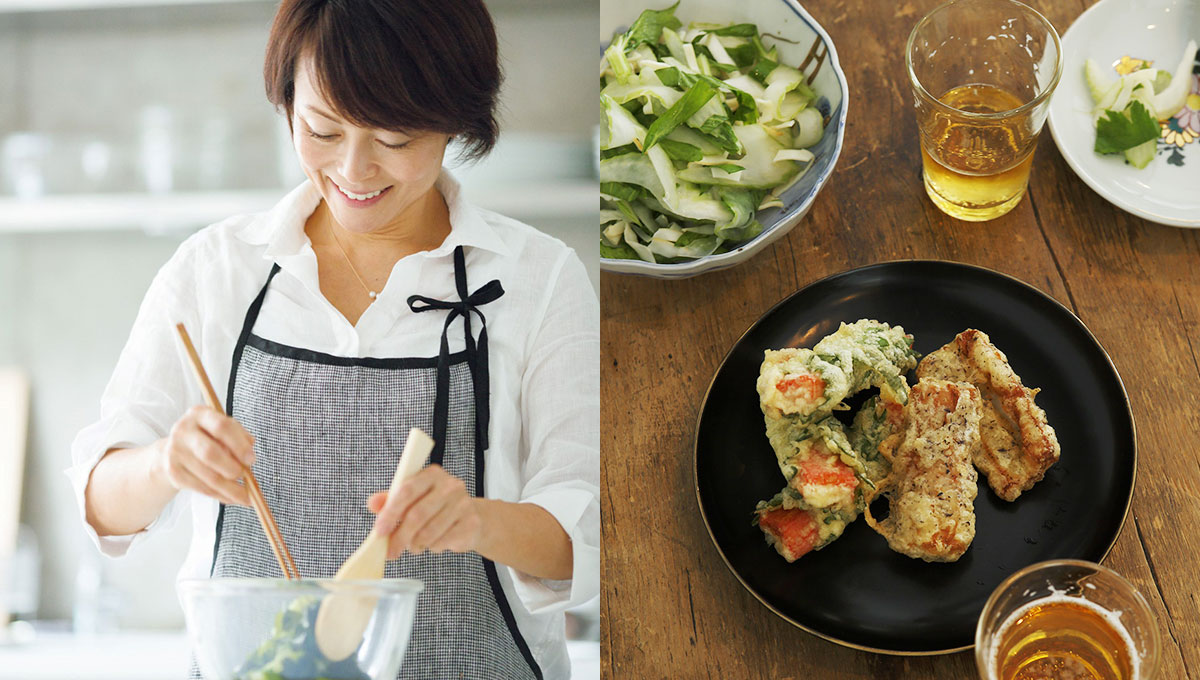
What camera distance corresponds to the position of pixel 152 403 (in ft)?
3.04

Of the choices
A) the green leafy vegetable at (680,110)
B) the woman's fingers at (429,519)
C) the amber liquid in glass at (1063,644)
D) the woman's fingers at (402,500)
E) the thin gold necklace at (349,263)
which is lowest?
the amber liquid in glass at (1063,644)

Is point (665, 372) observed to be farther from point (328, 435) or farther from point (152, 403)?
point (152, 403)

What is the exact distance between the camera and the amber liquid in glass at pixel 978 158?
1204 millimetres

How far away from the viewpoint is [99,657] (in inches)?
36.5

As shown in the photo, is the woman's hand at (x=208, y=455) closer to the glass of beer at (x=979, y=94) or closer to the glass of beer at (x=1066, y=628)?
the glass of beer at (x=1066, y=628)

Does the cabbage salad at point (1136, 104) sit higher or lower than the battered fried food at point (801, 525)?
higher

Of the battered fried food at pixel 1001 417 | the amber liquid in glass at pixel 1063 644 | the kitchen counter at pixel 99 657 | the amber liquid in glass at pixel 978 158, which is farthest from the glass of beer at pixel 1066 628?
the kitchen counter at pixel 99 657

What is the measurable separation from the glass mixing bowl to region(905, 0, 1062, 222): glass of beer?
2.68ft

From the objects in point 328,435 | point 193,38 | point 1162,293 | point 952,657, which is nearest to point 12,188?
point 193,38

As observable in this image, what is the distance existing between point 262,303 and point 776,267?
24.4 inches

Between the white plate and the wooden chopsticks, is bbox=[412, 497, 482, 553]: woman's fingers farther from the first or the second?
the white plate

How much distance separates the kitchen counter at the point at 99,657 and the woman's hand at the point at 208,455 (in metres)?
0.14

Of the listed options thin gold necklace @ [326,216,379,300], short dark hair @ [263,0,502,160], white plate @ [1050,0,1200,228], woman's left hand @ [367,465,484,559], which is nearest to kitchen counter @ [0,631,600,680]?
woman's left hand @ [367,465,484,559]

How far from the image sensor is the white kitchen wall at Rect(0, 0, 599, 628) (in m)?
0.93
